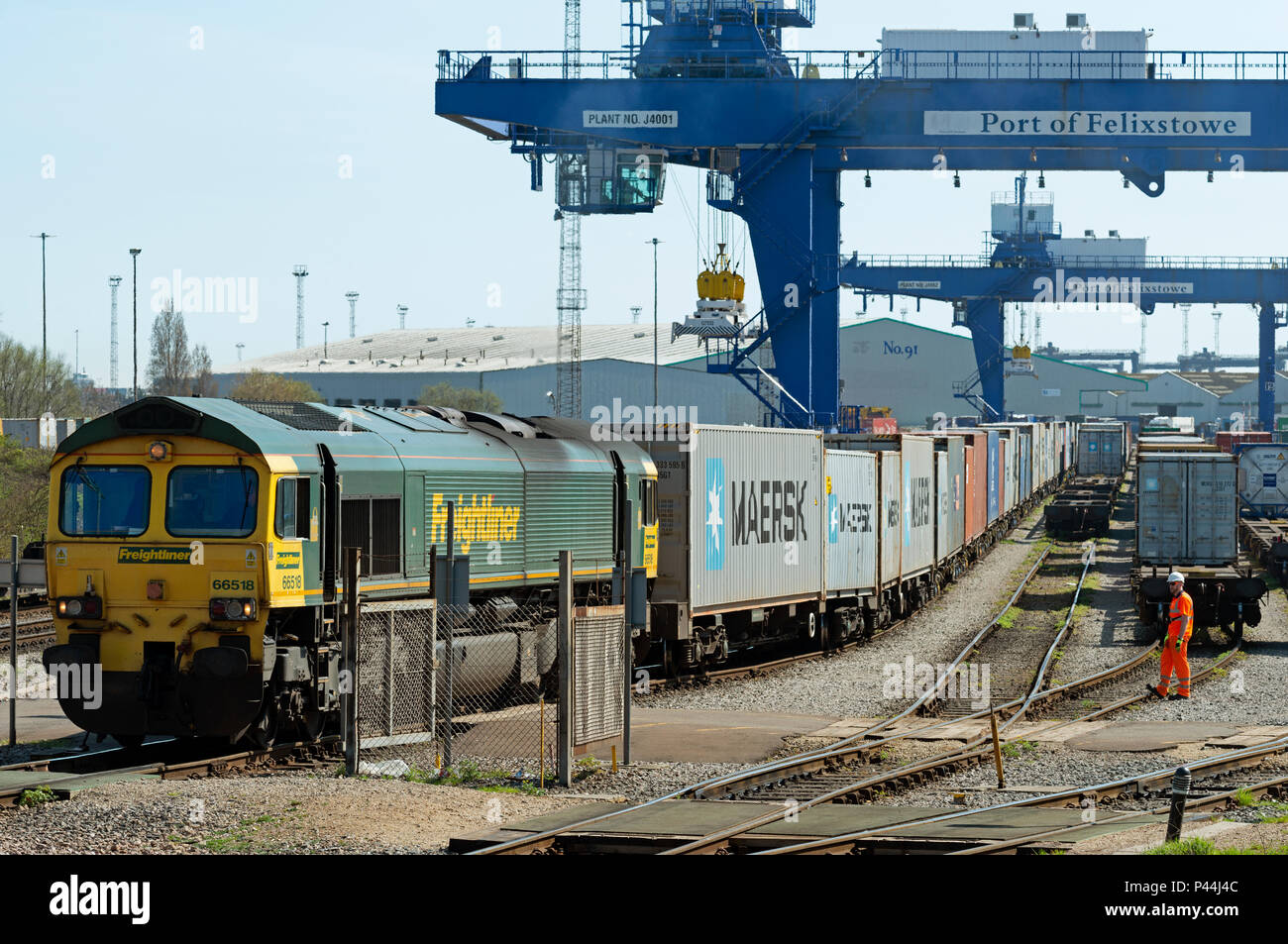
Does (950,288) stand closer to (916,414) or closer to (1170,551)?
(1170,551)

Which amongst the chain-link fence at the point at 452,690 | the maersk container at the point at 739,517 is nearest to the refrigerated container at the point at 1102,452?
the maersk container at the point at 739,517

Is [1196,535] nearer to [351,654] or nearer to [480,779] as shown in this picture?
[480,779]

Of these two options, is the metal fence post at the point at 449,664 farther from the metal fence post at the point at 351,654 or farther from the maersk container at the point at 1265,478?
the maersk container at the point at 1265,478

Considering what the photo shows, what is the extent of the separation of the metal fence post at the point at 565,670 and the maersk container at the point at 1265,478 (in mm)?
40294

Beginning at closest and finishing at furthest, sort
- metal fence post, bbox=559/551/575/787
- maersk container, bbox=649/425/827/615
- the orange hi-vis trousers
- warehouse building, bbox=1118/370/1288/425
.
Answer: metal fence post, bbox=559/551/575/787, the orange hi-vis trousers, maersk container, bbox=649/425/827/615, warehouse building, bbox=1118/370/1288/425

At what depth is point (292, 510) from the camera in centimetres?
1516

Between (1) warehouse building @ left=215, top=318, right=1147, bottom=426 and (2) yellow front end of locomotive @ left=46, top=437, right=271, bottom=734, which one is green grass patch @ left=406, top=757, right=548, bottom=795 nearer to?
(2) yellow front end of locomotive @ left=46, top=437, right=271, bottom=734

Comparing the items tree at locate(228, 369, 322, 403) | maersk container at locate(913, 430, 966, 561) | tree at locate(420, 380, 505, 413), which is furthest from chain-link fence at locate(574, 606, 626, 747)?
tree at locate(420, 380, 505, 413)

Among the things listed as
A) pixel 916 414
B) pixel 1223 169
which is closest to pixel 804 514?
pixel 1223 169

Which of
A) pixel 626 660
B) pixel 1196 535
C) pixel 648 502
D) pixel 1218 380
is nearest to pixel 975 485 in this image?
pixel 1196 535

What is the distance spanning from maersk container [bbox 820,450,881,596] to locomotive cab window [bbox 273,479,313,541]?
41.3 feet

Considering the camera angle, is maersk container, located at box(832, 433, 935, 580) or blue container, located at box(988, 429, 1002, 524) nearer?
maersk container, located at box(832, 433, 935, 580)

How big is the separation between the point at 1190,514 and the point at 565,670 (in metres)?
20.6

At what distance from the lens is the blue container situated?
49.6 m
